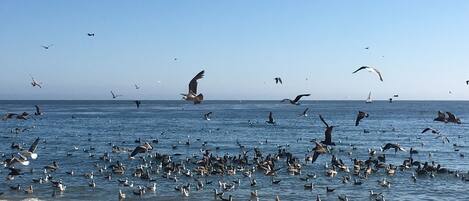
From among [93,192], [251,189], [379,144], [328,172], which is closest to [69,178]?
[93,192]

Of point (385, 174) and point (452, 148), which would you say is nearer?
point (385, 174)

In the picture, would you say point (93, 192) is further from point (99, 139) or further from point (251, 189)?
point (99, 139)

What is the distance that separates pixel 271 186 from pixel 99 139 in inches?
1659

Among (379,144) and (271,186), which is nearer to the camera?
(271,186)

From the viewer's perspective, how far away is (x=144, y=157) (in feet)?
173

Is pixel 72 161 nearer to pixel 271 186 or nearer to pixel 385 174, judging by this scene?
pixel 271 186

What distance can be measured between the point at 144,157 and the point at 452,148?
31.4 meters

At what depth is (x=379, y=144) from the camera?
232 ft

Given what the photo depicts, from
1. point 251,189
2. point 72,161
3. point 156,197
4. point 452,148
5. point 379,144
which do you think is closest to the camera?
point 156,197

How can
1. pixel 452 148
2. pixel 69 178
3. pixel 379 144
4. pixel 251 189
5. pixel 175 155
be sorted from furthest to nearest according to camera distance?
pixel 379 144
pixel 452 148
pixel 175 155
pixel 69 178
pixel 251 189

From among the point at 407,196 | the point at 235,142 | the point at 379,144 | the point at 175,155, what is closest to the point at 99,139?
the point at 235,142

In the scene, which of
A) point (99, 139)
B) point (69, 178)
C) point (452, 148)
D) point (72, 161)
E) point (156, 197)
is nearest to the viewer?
point (156, 197)

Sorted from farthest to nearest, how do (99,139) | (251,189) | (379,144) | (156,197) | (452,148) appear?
(99,139) → (379,144) → (452,148) → (251,189) → (156,197)

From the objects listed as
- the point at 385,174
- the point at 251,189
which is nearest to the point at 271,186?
the point at 251,189
